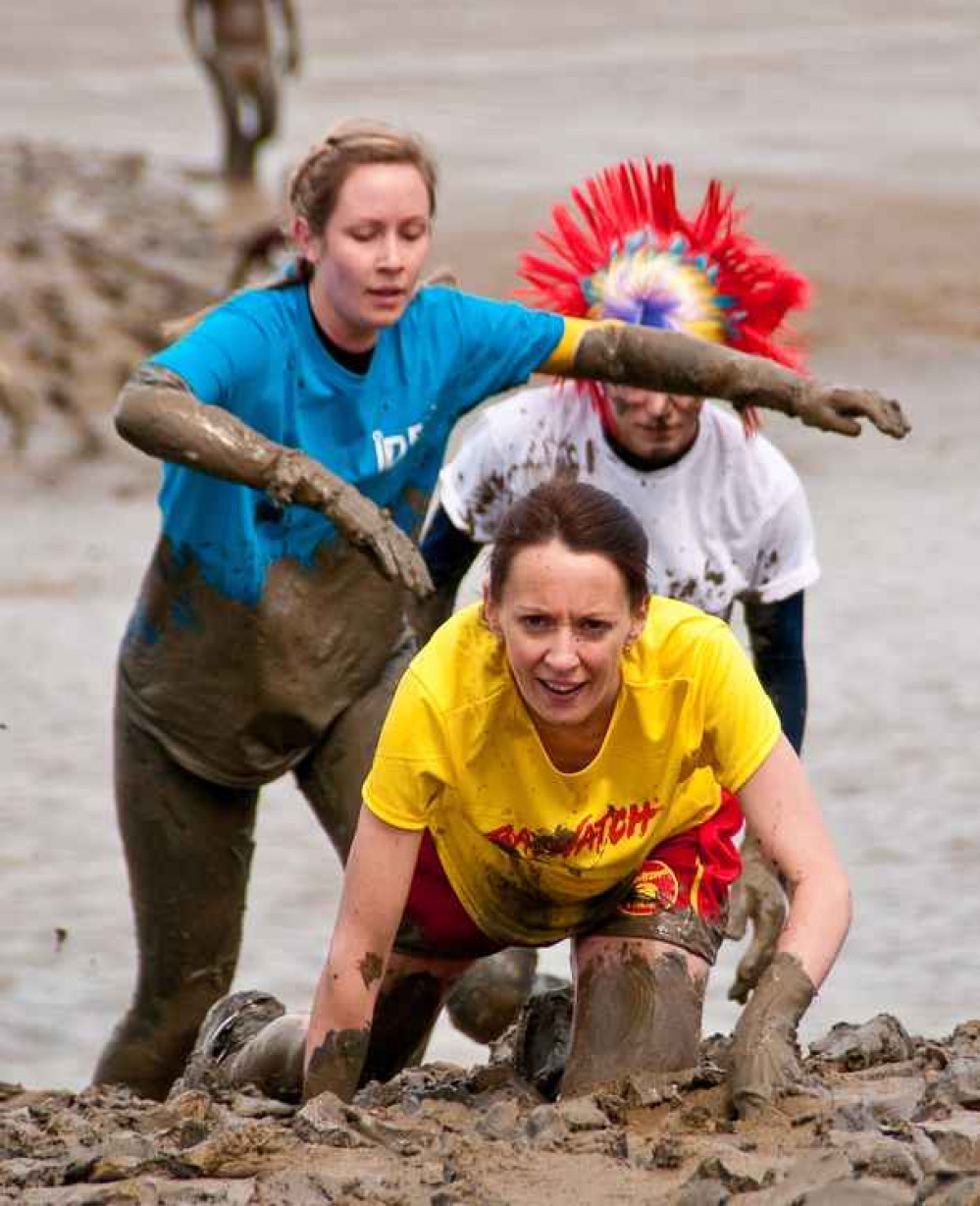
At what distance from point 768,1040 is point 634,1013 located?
39cm

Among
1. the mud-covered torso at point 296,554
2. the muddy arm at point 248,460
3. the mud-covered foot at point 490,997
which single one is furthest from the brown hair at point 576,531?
the mud-covered foot at point 490,997

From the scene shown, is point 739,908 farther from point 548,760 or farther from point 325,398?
point 325,398

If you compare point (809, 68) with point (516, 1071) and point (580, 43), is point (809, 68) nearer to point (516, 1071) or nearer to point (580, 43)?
point (580, 43)

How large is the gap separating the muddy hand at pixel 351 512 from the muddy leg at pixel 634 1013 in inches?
26.3

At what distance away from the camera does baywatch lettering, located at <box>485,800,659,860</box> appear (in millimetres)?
4320

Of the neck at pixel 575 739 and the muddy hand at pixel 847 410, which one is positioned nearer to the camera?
the neck at pixel 575 739

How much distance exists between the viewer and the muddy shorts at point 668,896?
448 cm

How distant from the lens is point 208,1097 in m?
4.65

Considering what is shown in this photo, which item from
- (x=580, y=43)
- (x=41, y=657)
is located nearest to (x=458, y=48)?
(x=580, y=43)

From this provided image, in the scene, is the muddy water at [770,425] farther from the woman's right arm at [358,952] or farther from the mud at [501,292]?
the woman's right arm at [358,952]

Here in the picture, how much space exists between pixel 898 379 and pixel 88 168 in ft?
20.8

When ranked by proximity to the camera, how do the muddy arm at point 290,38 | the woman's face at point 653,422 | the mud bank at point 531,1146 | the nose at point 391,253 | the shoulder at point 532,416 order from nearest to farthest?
the mud bank at point 531,1146
the nose at point 391,253
the woman's face at point 653,422
the shoulder at point 532,416
the muddy arm at point 290,38

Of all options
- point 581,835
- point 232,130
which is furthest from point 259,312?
point 232,130

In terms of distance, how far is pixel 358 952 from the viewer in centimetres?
429
